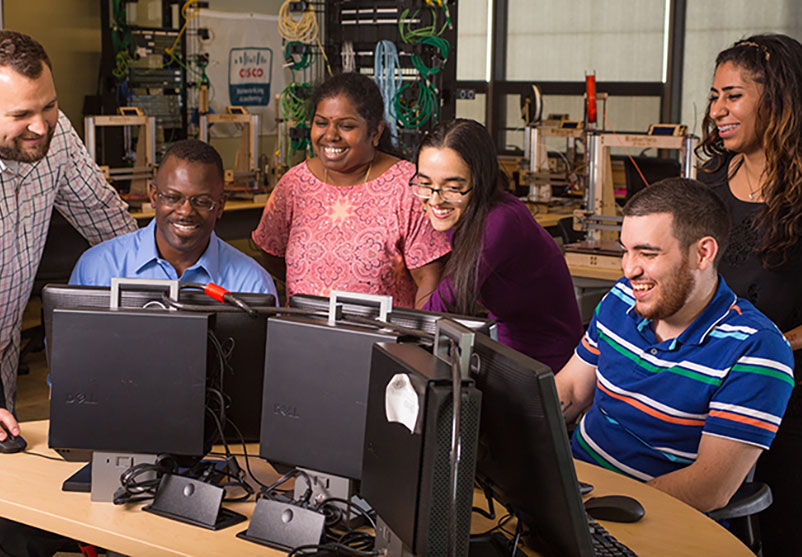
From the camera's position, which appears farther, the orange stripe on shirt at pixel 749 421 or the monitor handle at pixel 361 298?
the orange stripe on shirt at pixel 749 421

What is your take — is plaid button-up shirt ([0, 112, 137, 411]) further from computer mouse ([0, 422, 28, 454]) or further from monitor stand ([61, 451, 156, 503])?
monitor stand ([61, 451, 156, 503])

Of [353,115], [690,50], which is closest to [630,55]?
[690,50]

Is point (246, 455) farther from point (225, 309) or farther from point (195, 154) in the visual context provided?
point (195, 154)

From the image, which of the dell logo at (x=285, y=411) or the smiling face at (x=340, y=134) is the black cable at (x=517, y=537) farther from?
the smiling face at (x=340, y=134)

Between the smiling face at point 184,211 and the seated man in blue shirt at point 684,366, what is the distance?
96 centimetres

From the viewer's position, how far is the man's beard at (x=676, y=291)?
1.85m

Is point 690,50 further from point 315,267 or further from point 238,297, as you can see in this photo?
point 238,297

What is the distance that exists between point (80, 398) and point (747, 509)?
48.9 inches

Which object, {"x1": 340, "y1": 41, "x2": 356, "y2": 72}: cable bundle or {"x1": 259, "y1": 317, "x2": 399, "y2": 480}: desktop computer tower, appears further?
{"x1": 340, "y1": 41, "x2": 356, "y2": 72}: cable bundle

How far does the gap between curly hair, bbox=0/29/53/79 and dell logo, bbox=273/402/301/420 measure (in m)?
1.12

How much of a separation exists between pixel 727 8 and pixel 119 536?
7.34 m

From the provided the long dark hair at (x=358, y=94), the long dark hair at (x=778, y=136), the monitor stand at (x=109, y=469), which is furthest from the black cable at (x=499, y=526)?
the long dark hair at (x=358, y=94)

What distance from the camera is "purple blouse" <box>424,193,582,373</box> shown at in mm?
2207

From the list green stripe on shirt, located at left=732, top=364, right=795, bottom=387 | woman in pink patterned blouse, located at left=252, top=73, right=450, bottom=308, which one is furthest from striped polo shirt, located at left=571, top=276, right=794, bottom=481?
woman in pink patterned blouse, located at left=252, top=73, right=450, bottom=308
